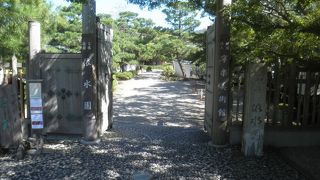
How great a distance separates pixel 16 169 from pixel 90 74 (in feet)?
7.48

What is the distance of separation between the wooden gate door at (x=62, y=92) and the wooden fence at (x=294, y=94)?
3.26 meters

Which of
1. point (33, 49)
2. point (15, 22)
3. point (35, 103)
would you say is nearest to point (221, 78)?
point (35, 103)

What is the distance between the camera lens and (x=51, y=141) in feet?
22.1

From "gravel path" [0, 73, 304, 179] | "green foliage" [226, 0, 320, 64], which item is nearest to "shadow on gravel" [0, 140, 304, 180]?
"gravel path" [0, 73, 304, 179]

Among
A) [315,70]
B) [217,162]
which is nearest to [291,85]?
[315,70]

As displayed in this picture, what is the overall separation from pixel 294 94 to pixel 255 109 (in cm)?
118

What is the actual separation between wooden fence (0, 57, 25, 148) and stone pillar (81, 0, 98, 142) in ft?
4.10

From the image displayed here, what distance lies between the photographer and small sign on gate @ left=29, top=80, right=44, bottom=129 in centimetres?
606

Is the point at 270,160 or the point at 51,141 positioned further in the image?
the point at 51,141

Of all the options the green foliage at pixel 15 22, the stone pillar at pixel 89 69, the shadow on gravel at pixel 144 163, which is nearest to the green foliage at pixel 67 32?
the green foliage at pixel 15 22

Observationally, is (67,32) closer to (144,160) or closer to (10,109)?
(10,109)

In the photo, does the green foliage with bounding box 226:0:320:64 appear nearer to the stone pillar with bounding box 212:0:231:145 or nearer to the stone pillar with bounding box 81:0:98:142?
the stone pillar with bounding box 212:0:231:145

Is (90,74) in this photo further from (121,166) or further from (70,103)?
(121,166)

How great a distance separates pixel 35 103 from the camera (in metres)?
6.07
